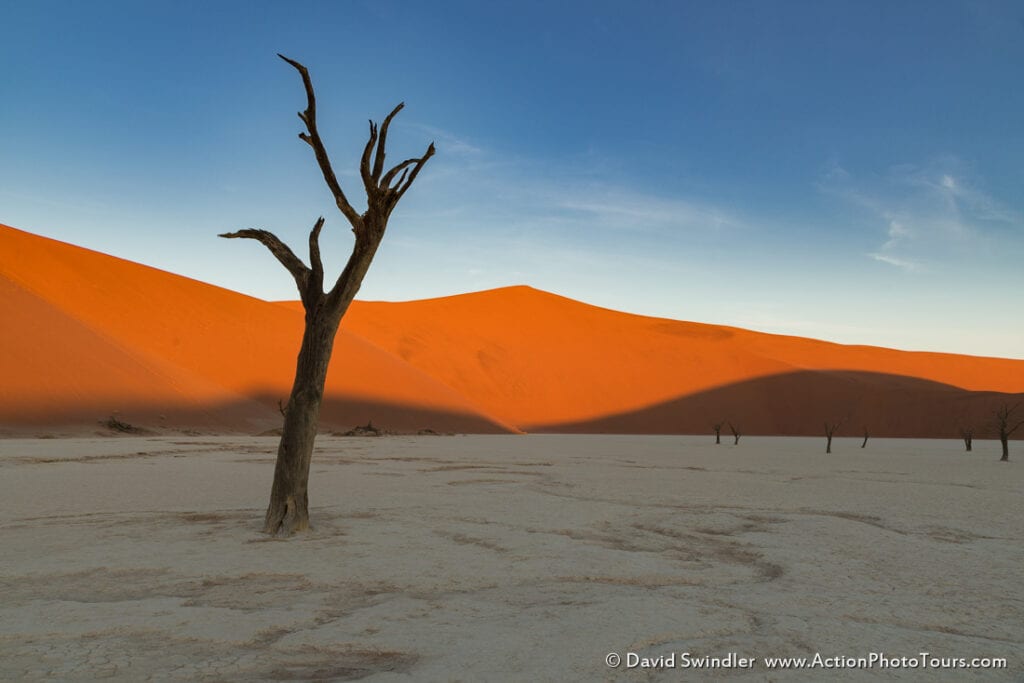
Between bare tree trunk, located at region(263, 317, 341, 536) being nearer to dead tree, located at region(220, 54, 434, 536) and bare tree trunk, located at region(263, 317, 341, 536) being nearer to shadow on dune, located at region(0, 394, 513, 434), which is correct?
dead tree, located at region(220, 54, 434, 536)

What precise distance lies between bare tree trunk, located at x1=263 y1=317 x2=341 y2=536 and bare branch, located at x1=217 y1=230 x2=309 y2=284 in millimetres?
477

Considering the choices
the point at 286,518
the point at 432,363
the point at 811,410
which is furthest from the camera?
the point at 432,363

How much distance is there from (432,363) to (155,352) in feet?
90.7

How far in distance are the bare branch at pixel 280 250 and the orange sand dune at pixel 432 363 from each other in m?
24.7

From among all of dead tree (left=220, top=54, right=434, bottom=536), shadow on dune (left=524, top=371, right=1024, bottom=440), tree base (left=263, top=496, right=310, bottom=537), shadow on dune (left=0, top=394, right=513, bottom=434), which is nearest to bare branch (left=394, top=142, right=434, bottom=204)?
dead tree (left=220, top=54, right=434, bottom=536)

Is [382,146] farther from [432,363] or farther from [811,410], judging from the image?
[811,410]

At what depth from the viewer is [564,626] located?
3668 mm

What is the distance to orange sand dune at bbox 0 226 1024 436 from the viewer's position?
103 feet

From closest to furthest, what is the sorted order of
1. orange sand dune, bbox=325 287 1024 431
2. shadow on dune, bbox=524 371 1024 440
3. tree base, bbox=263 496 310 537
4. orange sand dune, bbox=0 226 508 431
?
1. tree base, bbox=263 496 310 537
2. orange sand dune, bbox=0 226 508 431
3. shadow on dune, bbox=524 371 1024 440
4. orange sand dune, bbox=325 287 1024 431

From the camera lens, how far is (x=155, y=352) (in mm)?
39625

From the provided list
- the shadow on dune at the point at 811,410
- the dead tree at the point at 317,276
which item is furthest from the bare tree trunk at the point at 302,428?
the shadow on dune at the point at 811,410

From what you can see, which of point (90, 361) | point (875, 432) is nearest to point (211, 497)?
point (90, 361)

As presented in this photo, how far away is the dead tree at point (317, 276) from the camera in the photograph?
662 centimetres

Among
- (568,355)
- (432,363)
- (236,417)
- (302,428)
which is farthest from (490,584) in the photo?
(568,355)
